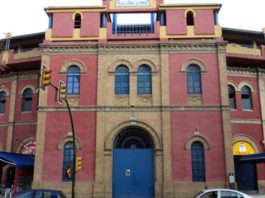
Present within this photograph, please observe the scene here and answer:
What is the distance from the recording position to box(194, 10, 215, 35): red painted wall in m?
25.1

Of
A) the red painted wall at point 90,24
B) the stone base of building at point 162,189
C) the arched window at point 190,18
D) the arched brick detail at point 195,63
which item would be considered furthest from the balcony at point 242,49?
the stone base of building at point 162,189

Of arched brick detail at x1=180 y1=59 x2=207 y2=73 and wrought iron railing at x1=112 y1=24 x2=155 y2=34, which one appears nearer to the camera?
arched brick detail at x1=180 y1=59 x2=207 y2=73

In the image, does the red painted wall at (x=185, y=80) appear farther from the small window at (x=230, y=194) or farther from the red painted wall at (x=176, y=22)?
the small window at (x=230, y=194)

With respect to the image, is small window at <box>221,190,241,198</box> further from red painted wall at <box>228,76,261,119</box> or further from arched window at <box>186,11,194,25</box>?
arched window at <box>186,11,194,25</box>

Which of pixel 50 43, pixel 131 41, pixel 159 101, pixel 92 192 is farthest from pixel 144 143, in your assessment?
pixel 50 43

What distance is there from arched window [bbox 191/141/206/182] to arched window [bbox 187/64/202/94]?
349 centimetres

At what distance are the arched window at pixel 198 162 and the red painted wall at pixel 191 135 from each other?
266 mm

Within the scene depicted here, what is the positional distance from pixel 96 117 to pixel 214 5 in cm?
1148

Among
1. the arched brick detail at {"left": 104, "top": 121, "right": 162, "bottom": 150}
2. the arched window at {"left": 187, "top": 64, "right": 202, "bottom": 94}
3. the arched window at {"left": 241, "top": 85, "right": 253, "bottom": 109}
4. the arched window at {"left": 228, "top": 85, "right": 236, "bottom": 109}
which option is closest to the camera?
the arched brick detail at {"left": 104, "top": 121, "right": 162, "bottom": 150}

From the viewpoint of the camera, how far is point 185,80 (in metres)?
24.3

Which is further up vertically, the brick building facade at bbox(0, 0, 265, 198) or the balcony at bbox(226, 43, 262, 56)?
the balcony at bbox(226, 43, 262, 56)

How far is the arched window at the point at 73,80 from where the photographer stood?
24530 millimetres

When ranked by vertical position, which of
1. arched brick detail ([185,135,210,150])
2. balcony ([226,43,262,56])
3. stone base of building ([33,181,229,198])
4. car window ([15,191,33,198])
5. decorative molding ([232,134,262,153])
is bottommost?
car window ([15,191,33,198])

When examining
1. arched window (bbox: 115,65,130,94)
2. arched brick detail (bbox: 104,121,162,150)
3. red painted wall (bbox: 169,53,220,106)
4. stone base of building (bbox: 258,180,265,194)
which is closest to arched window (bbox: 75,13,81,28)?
arched window (bbox: 115,65,130,94)
